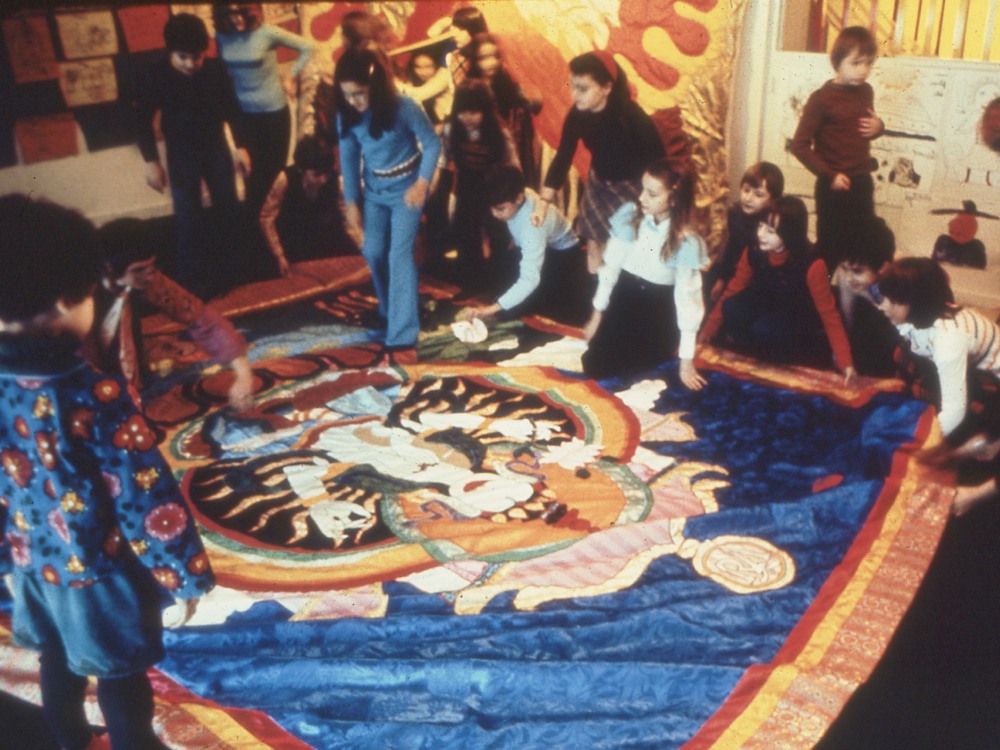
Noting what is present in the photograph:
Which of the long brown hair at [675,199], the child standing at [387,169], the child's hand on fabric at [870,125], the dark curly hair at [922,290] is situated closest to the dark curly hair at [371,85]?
the child standing at [387,169]

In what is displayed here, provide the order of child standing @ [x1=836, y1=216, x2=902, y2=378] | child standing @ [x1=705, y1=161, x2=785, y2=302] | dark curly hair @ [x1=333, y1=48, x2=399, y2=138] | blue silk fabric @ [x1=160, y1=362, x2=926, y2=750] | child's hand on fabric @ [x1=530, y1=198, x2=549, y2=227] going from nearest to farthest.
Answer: blue silk fabric @ [x1=160, y1=362, x2=926, y2=750] → child standing @ [x1=836, y1=216, x2=902, y2=378] → child standing @ [x1=705, y1=161, x2=785, y2=302] → dark curly hair @ [x1=333, y1=48, x2=399, y2=138] → child's hand on fabric @ [x1=530, y1=198, x2=549, y2=227]

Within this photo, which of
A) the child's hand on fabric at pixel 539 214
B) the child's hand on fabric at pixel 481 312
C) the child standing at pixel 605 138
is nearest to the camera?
the child standing at pixel 605 138

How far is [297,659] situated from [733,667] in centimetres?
85

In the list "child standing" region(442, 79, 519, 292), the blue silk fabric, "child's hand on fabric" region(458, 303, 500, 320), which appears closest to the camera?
the blue silk fabric

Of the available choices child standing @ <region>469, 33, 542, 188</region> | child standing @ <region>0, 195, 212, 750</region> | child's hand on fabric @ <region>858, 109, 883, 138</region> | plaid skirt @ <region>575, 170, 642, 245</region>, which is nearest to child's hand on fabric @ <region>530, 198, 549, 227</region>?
plaid skirt @ <region>575, 170, 642, 245</region>

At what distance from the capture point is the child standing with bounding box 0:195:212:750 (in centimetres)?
136

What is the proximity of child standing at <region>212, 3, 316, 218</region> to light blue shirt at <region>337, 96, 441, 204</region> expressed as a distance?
17.8 inches

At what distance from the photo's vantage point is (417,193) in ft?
10.1

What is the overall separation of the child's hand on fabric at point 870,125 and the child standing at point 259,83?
6.59ft

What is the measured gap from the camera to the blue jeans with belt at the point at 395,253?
316 cm

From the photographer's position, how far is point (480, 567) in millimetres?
2139

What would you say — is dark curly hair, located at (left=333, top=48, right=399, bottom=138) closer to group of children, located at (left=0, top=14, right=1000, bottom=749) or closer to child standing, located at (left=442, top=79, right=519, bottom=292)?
group of children, located at (left=0, top=14, right=1000, bottom=749)

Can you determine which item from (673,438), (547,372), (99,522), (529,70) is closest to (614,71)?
(529,70)

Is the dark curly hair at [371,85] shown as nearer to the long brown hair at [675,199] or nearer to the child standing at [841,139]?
→ the long brown hair at [675,199]
